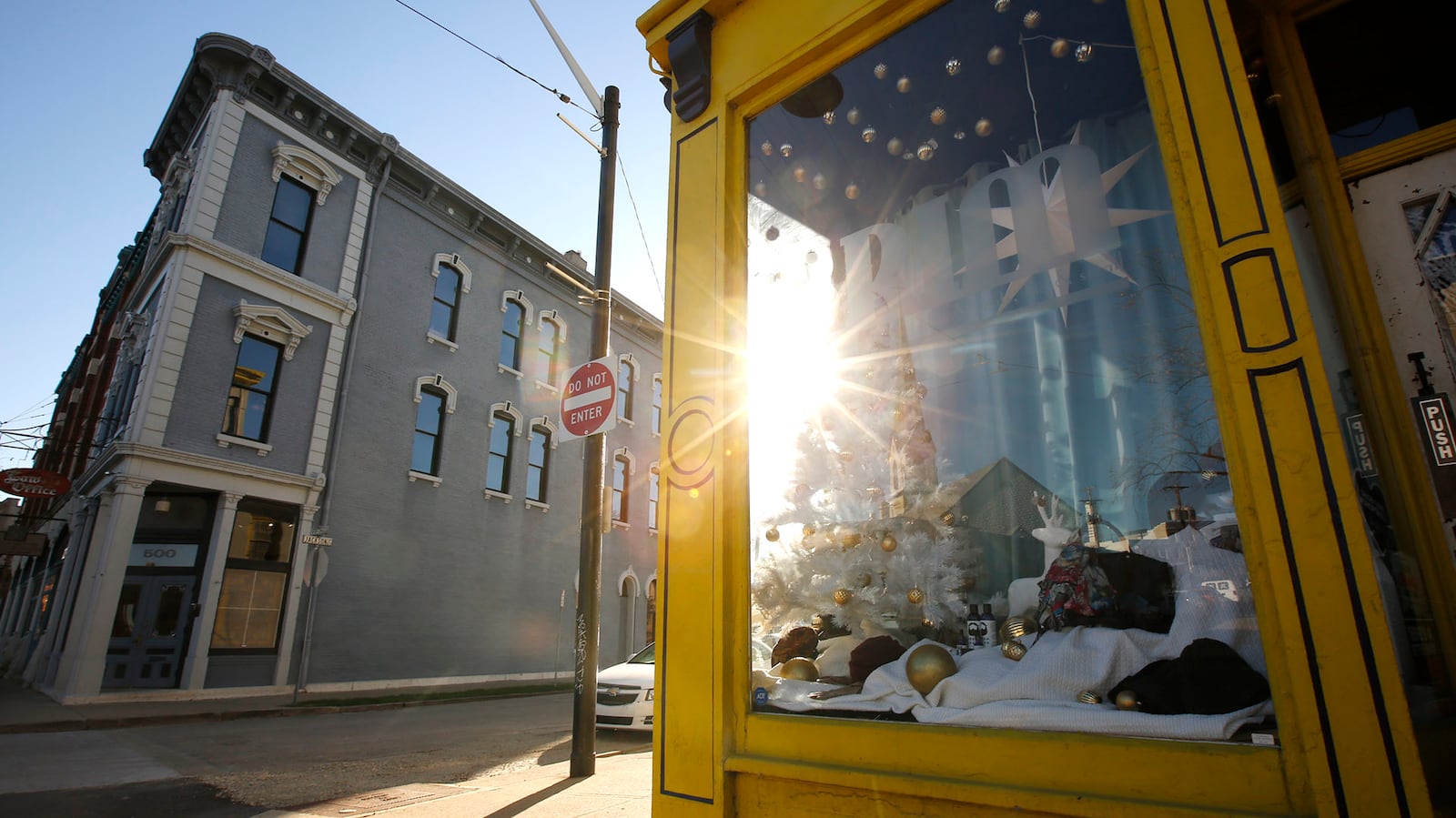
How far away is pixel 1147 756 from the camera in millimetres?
1943

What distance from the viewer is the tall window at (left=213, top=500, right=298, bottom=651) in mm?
13406

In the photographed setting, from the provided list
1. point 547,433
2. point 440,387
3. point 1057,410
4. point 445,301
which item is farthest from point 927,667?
point 547,433

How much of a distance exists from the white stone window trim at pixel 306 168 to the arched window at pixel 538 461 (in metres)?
7.55

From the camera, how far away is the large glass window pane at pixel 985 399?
263cm

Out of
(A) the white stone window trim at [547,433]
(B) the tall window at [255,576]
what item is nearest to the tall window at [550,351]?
(A) the white stone window trim at [547,433]

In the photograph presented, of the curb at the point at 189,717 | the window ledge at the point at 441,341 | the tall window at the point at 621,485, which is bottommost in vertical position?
the curb at the point at 189,717

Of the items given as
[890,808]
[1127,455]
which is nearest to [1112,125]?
[1127,455]

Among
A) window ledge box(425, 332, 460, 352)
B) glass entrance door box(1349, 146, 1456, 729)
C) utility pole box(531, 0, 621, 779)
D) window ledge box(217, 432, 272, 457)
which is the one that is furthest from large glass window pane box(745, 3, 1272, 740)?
window ledge box(425, 332, 460, 352)

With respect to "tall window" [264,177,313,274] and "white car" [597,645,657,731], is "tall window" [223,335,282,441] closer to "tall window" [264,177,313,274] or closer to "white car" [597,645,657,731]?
"tall window" [264,177,313,274]

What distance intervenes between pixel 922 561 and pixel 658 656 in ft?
4.69

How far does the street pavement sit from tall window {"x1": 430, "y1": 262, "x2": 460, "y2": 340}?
30.2 feet

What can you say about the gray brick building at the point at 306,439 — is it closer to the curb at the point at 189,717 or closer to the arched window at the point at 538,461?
the arched window at the point at 538,461

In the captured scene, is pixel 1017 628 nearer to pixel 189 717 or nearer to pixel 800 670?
pixel 800 670

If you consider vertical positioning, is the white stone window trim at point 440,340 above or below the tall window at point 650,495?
above
